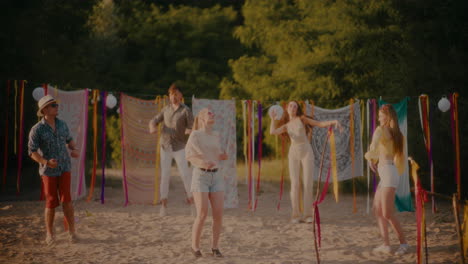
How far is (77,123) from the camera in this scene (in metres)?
7.02

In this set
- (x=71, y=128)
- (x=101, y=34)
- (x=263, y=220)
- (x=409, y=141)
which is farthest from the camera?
(x=101, y=34)

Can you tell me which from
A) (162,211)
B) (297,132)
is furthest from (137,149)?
(297,132)

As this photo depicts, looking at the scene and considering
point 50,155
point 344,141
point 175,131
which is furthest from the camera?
point 344,141

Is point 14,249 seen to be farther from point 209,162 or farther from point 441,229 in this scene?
point 441,229

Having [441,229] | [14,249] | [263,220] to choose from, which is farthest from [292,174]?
[14,249]

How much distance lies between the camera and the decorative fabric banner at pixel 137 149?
7188 millimetres

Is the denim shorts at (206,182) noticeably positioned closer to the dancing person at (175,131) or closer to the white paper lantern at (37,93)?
the dancing person at (175,131)

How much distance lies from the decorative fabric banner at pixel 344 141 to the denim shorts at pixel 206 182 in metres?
3.45

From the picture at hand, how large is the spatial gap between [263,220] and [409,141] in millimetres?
3842

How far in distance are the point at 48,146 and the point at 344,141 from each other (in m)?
4.63

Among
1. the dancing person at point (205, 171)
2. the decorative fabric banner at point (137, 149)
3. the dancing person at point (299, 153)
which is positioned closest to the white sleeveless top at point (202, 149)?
the dancing person at point (205, 171)

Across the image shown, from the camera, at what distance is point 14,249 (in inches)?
178

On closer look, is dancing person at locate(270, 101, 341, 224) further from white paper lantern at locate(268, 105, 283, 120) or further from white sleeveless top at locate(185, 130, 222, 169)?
white sleeveless top at locate(185, 130, 222, 169)

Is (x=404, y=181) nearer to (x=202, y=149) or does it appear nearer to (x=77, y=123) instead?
(x=202, y=149)
